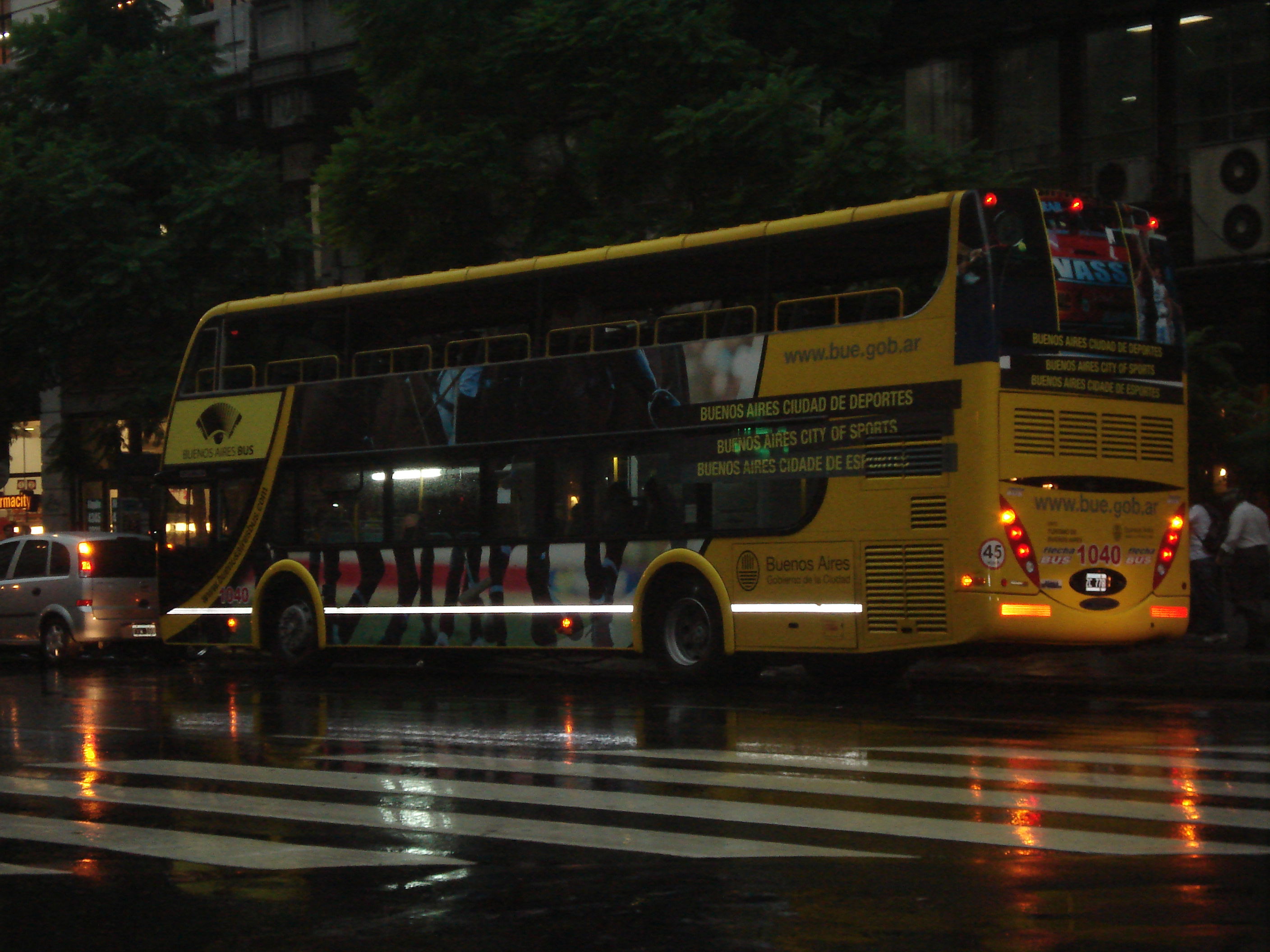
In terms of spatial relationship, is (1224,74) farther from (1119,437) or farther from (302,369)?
(302,369)

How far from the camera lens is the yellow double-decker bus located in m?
14.5

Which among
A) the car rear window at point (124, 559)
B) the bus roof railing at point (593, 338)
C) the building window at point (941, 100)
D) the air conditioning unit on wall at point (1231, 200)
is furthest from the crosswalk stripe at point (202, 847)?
the building window at point (941, 100)

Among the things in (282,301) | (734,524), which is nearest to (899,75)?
(282,301)

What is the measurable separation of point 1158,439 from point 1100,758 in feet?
19.4

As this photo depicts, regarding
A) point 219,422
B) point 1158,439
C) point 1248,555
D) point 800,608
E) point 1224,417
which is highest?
point 219,422

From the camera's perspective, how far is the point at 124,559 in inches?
910

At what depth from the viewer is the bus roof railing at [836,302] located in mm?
15094

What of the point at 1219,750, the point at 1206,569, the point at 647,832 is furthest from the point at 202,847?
the point at 1206,569

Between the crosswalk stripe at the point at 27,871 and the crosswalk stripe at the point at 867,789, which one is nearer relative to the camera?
the crosswalk stripe at the point at 27,871

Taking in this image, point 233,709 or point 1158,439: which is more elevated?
point 1158,439

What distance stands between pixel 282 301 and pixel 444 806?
13.2m

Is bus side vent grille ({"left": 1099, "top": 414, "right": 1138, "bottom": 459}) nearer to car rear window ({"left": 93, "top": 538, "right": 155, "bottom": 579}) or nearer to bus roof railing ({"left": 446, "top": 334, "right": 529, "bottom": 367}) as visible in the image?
bus roof railing ({"left": 446, "top": 334, "right": 529, "bottom": 367})

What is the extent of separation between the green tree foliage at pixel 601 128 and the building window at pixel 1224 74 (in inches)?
150

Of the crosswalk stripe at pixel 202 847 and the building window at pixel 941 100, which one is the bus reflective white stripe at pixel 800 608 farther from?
the building window at pixel 941 100
